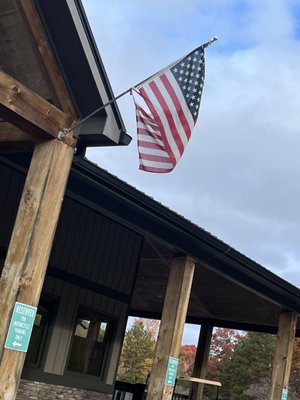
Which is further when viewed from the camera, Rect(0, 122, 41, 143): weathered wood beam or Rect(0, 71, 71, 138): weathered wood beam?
Rect(0, 122, 41, 143): weathered wood beam

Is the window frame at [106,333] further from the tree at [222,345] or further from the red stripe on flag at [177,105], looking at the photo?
the tree at [222,345]

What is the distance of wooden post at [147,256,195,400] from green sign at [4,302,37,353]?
4.06m

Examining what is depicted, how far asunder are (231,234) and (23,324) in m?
86.0

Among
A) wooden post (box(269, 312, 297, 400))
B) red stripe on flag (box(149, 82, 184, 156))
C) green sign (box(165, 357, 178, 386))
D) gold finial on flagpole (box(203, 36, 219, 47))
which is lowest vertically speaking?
green sign (box(165, 357, 178, 386))

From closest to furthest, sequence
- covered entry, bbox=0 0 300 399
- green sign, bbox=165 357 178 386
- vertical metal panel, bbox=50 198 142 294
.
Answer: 1. covered entry, bbox=0 0 300 399
2. green sign, bbox=165 357 178 386
3. vertical metal panel, bbox=50 198 142 294

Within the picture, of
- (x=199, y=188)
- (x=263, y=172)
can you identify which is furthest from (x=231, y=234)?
(x=263, y=172)

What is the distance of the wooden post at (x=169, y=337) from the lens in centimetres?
901

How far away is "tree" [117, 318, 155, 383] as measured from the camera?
43.1 meters

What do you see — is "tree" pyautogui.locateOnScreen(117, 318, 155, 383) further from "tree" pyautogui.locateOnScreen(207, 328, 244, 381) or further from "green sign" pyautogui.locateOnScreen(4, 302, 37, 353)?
"green sign" pyautogui.locateOnScreen(4, 302, 37, 353)

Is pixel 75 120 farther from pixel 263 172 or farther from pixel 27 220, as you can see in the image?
pixel 263 172

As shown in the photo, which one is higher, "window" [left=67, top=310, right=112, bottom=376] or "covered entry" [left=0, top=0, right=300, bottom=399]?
"covered entry" [left=0, top=0, right=300, bottom=399]

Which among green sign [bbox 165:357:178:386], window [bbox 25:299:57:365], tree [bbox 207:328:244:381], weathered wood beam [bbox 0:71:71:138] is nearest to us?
weathered wood beam [bbox 0:71:71:138]

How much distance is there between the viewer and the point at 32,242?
17.8 feet

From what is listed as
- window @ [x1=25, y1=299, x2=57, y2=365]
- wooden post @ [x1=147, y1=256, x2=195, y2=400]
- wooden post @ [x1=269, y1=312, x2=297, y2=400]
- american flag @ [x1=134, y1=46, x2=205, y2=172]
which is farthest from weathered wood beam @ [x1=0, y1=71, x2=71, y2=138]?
wooden post @ [x1=269, y1=312, x2=297, y2=400]
